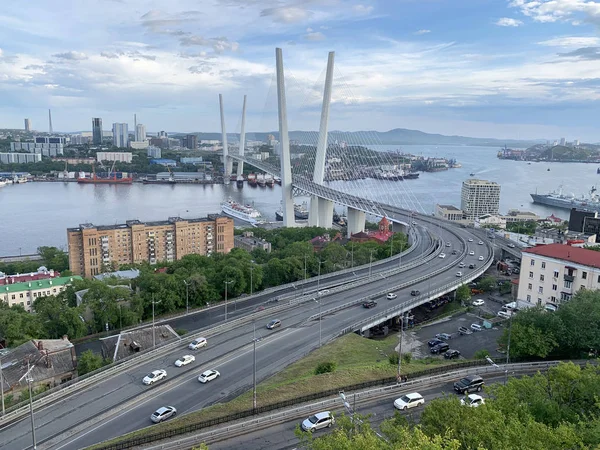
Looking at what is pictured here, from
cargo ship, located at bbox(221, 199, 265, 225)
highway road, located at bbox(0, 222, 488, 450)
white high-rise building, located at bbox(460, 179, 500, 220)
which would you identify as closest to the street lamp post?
highway road, located at bbox(0, 222, 488, 450)

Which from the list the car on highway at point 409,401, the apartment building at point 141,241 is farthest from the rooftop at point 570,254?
the apartment building at point 141,241

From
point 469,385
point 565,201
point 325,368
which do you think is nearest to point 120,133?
point 565,201

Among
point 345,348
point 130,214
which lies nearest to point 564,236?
point 345,348

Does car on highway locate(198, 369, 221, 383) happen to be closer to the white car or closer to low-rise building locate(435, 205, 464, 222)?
the white car

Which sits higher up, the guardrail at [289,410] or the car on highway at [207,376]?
the guardrail at [289,410]

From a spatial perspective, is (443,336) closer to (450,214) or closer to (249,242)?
(249,242)

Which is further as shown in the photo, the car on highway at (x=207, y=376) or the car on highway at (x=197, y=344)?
the car on highway at (x=197, y=344)

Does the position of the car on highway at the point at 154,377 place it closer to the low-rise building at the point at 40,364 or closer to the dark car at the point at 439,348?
the low-rise building at the point at 40,364
